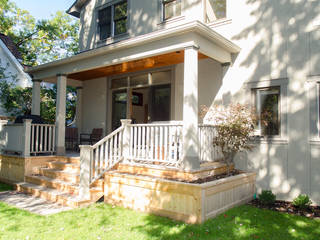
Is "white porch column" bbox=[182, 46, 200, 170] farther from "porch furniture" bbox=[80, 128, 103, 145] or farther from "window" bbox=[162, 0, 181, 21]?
"porch furniture" bbox=[80, 128, 103, 145]

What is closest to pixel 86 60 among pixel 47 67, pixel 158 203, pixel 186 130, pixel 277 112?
pixel 47 67

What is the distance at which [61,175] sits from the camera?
7102mm

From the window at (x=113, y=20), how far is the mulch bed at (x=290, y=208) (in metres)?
7.62

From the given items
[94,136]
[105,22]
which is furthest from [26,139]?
[105,22]

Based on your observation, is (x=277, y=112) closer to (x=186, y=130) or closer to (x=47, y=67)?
(x=186, y=130)

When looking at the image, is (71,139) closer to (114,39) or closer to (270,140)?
(114,39)

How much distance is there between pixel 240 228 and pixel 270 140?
9.01 ft

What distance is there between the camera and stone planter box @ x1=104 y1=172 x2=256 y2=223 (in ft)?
15.3

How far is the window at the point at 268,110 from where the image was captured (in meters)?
6.50

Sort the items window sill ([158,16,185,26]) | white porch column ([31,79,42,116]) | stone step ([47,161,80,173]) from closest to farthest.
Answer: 1. stone step ([47,161,80,173])
2. window sill ([158,16,185,26])
3. white porch column ([31,79,42,116])

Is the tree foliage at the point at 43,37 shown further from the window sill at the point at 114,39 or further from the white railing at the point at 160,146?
the white railing at the point at 160,146

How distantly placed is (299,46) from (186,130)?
129 inches

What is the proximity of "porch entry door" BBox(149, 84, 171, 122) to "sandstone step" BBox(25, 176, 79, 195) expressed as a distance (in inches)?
138

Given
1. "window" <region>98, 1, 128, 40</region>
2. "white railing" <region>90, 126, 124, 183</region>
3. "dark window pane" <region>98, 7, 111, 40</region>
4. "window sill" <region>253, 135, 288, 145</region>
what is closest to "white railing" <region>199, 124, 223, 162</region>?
"window sill" <region>253, 135, 288, 145</region>
